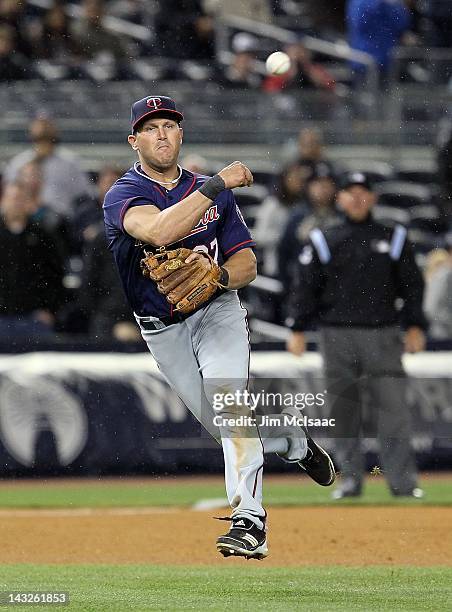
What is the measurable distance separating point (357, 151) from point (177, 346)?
7371 millimetres

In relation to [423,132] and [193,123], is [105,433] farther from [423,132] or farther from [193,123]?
[423,132]

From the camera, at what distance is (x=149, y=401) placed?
10977mm

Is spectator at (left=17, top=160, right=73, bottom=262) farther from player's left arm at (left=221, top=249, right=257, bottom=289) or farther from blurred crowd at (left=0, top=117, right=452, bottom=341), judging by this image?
player's left arm at (left=221, top=249, right=257, bottom=289)

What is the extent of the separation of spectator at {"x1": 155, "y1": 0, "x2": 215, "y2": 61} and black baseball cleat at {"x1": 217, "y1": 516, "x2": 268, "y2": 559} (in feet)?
31.0

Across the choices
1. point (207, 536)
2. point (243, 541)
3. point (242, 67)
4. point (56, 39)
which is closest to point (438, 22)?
point (242, 67)

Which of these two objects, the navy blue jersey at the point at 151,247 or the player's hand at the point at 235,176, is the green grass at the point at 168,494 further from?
the player's hand at the point at 235,176

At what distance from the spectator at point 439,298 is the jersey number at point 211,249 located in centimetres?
546

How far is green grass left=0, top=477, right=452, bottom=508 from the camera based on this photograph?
10070mm

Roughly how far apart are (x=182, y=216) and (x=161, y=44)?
31.4 ft

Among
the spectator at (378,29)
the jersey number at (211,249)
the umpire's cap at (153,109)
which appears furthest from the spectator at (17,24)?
the jersey number at (211,249)

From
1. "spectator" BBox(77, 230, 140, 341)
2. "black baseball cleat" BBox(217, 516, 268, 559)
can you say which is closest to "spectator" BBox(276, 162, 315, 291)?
"spectator" BBox(77, 230, 140, 341)

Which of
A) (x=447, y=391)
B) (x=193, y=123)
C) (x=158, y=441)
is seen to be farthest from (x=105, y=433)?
(x=193, y=123)

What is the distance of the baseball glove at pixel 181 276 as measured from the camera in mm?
6188

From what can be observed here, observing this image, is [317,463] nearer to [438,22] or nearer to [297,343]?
[297,343]
